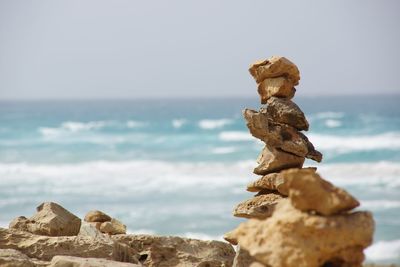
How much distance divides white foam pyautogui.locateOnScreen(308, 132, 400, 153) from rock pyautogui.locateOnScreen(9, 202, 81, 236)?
1559 inches

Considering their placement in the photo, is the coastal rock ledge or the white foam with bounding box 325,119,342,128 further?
the white foam with bounding box 325,119,342,128

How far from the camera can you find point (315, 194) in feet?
21.7

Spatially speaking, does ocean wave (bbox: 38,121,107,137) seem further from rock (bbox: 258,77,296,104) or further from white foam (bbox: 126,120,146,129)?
rock (bbox: 258,77,296,104)

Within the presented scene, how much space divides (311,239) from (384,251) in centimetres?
1642

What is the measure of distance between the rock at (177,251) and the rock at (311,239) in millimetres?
3338

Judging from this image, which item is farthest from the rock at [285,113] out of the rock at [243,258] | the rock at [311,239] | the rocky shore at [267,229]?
the rock at [311,239]

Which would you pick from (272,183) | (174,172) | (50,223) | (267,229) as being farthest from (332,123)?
(267,229)

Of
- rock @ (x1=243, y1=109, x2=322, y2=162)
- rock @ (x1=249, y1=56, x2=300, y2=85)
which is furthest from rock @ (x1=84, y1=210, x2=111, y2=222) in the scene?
rock @ (x1=249, y1=56, x2=300, y2=85)

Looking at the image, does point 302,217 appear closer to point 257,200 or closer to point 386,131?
point 257,200

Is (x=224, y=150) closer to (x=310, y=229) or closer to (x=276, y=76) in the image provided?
(x=276, y=76)

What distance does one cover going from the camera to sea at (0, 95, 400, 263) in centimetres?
2755

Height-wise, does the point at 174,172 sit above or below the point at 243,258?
above

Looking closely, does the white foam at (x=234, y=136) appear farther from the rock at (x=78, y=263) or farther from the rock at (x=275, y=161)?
the rock at (x=78, y=263)

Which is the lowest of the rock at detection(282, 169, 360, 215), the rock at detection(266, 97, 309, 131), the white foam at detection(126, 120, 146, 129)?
the rock at detection(282, 169, 360, 215)
